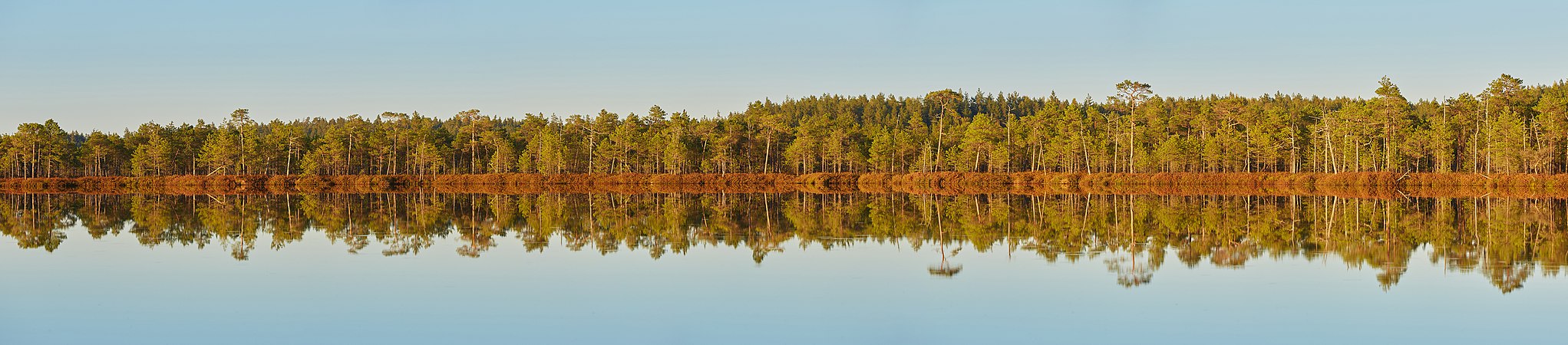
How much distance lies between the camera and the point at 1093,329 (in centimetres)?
1289

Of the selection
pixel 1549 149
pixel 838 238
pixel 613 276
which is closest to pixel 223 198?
pixel 838 238

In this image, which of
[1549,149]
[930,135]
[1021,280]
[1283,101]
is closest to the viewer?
[1021,280]

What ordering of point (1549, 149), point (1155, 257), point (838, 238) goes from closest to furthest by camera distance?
point (1155, 257) < point (838, 238) < point (1549, 149)

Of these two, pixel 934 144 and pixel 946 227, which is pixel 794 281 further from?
pixel 934 144

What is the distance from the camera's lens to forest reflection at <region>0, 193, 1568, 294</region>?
21.2 m

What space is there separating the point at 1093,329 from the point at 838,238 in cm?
1300

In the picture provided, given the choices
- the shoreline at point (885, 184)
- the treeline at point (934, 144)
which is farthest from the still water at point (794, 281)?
the treeline at point (934, 144)

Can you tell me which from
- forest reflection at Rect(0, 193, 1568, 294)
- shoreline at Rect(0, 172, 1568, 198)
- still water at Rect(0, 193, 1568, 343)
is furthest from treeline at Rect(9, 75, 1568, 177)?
still water at Rect(0, 193, 1568, 343)

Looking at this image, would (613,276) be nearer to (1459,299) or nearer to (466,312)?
(466,312)

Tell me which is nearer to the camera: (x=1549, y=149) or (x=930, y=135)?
(x=1549, y=149)

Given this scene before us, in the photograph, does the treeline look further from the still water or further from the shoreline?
the still water

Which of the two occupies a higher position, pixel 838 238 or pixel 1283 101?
pixel 1283 101

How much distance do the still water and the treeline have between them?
53.6 m

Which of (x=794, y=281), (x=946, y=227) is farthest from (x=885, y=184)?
(x=794, y=281)
